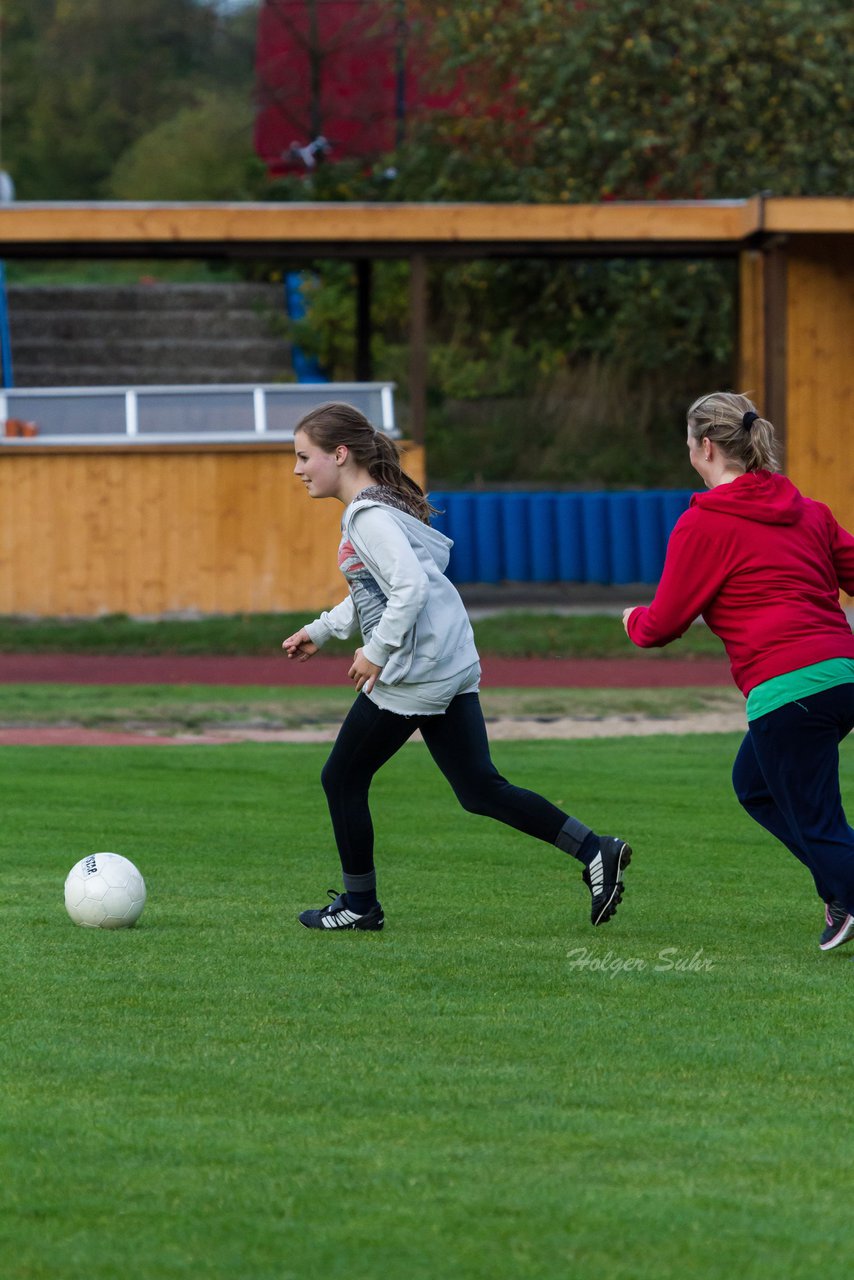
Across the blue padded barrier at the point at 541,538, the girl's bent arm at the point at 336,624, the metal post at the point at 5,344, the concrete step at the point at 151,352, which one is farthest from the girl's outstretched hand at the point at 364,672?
the concrete step at the point at 151,352

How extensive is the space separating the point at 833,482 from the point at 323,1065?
16564 millimetres

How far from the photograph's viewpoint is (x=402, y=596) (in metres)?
5.95

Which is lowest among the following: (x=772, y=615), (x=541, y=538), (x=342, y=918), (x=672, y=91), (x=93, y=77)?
(x=541, y=538)

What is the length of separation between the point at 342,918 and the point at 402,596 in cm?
118

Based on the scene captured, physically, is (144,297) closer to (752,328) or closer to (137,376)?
(137,376)

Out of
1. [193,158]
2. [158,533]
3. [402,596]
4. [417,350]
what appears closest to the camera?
[402,596]

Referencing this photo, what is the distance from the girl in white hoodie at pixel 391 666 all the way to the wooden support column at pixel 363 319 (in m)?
15.8

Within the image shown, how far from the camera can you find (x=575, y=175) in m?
27.6

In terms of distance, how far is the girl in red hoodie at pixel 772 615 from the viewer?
562 centimetres

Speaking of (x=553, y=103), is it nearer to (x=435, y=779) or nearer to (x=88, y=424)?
(x=88, y=424)

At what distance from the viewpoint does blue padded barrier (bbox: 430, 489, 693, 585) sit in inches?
859

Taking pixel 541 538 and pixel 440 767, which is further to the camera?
pixel 541 538

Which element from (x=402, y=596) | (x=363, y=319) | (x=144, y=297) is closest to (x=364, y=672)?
(x=402, y=596)

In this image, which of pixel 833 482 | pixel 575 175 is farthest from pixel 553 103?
pixel 833 482
